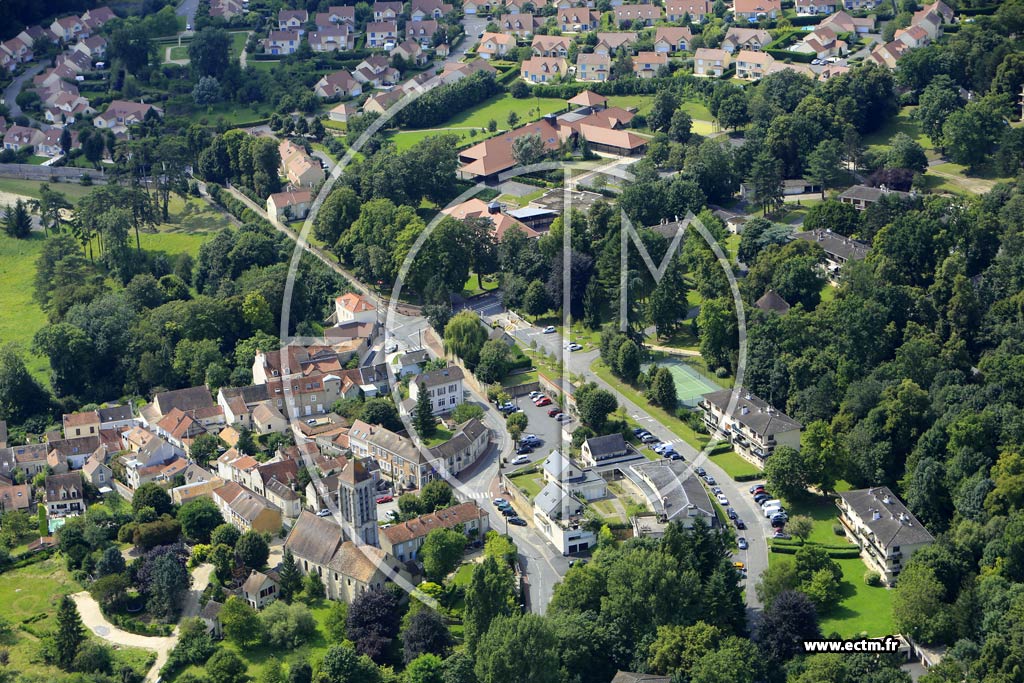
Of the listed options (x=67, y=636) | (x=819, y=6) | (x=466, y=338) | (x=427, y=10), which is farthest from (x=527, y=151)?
(x=67, y=636)

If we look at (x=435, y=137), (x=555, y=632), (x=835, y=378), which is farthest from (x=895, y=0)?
(x=555, y=632)

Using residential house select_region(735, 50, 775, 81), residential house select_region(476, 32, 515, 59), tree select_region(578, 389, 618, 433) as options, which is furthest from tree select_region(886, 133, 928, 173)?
residential house select_region(476, 32, 515, 59)

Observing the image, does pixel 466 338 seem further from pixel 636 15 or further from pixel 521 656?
pixel 636 15

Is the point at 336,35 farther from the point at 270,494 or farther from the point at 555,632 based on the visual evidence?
the point at 555,632

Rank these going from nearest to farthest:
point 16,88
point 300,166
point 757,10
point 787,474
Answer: point 787,474 < point 300,166 < point 757,10 < point 16,88

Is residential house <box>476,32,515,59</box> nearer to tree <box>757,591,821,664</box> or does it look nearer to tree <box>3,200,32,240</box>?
tree <box>3,200,32,240</box>
